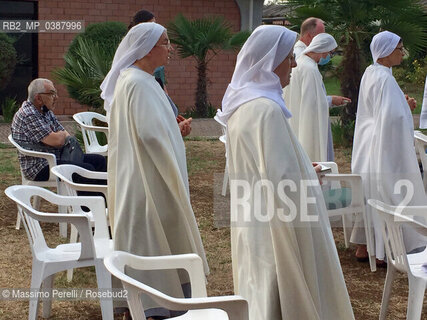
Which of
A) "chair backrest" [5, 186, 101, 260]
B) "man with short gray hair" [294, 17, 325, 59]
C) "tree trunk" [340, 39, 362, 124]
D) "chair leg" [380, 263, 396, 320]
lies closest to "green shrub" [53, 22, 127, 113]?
"tree trunk" [340, 39, 362, 124]

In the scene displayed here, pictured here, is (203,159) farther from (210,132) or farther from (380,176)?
(380,176)

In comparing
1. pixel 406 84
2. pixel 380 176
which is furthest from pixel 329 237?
pixel 406 84

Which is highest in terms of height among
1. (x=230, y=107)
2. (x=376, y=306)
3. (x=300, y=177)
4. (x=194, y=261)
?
(x=230, y=107)

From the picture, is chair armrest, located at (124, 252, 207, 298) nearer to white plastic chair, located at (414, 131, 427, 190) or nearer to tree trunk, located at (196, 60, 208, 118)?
white plastic chair, located at (414, 131, 427, 190)

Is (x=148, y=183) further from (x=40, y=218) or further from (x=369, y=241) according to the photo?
(x=369, y=241)

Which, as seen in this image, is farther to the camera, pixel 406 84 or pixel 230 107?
pixel 406 84

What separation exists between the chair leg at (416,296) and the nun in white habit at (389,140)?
6.32ft

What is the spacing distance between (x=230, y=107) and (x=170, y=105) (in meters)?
1.13

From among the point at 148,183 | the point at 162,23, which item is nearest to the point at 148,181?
the point at 148,183

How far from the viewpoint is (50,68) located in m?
16.9

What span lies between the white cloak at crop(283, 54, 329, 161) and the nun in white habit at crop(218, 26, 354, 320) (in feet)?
12.0

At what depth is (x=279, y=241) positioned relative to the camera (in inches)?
147

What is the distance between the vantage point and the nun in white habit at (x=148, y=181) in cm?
481

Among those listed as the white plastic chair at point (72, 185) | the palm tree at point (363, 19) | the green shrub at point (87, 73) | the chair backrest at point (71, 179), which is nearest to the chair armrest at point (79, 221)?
the white plastic chair at point (72, 185)
